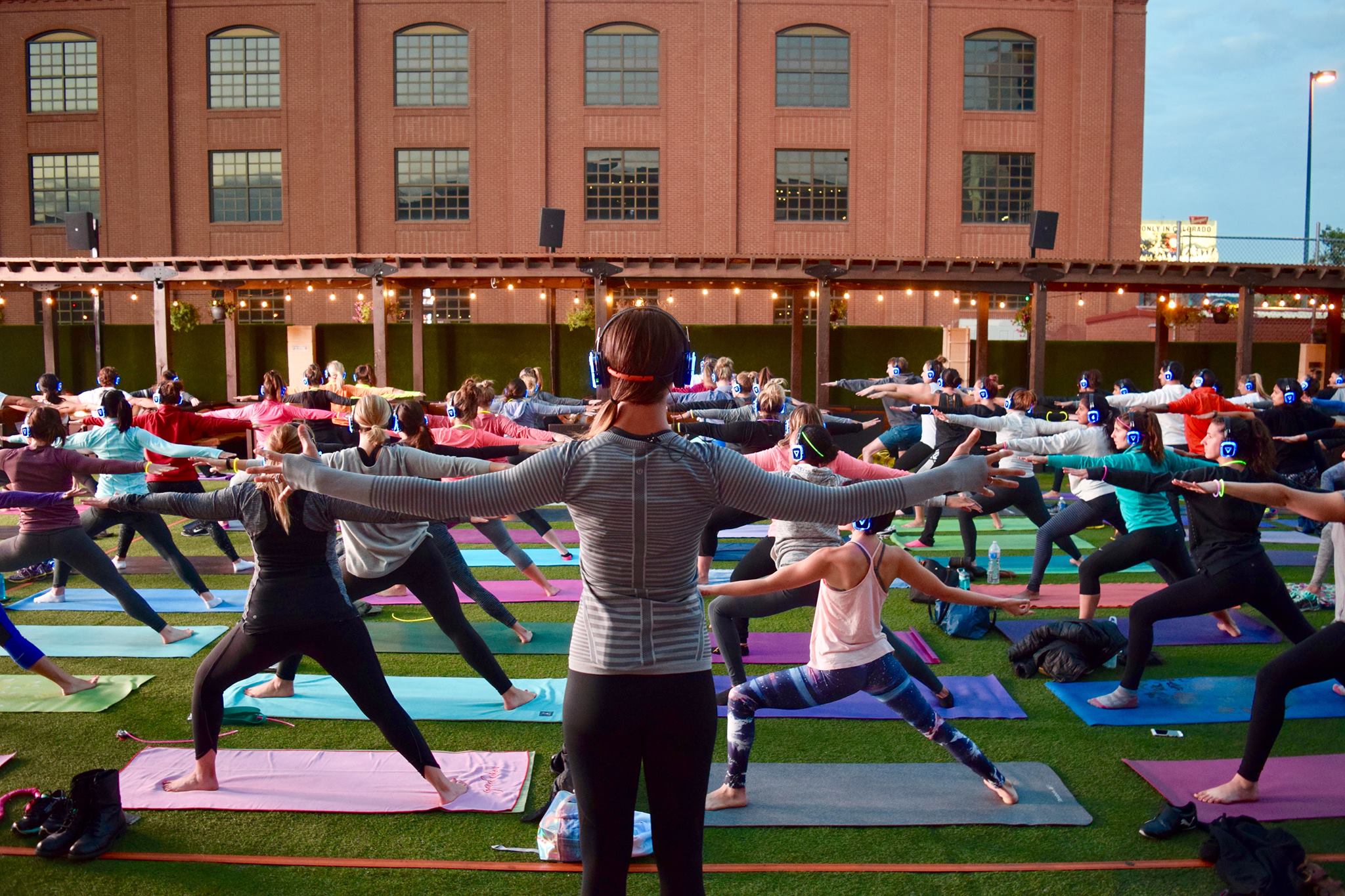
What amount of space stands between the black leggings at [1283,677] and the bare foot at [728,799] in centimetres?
235

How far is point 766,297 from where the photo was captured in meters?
26.6

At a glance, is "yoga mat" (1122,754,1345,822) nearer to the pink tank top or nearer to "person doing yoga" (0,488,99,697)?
the pink tank top

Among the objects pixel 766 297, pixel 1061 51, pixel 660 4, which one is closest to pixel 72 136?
pixel 660 4

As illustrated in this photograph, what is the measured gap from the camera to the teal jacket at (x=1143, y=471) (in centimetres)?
600

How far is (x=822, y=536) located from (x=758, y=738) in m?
1.20

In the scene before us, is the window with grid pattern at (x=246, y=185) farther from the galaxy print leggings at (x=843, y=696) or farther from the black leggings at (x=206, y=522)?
the galaxy print leggings at (x=843, y=696)

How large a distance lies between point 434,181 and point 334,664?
80.5 feet

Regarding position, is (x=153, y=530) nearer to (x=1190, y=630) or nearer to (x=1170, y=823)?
(x=1170, y=823)

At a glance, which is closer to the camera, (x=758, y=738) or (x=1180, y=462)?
(x=758, y=738)

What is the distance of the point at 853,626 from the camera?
165 inches

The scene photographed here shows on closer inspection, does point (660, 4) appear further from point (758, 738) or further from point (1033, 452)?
point (758, 738)

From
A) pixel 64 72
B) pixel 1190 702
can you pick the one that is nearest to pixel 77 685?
pixel 1190 702

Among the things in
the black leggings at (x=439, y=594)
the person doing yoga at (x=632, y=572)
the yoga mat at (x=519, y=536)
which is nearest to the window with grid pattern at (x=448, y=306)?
the yoga mat at (x=519, y=536)

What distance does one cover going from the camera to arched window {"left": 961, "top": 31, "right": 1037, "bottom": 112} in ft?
88.0
